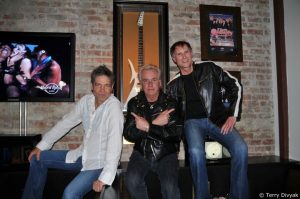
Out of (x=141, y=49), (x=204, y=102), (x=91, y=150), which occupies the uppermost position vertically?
(x=141, y=49)

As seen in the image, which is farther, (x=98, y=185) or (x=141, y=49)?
(x=141, y=49)

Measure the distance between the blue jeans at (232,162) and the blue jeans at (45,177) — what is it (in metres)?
0.82

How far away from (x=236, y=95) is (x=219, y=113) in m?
0.25

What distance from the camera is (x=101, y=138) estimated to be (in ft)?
6.46

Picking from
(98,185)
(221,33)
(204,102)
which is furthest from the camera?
(221,33)

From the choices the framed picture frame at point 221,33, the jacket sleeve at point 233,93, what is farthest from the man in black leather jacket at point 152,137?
the framed picture frame at point 221,33

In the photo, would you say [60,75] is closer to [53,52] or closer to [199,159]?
[53,52]

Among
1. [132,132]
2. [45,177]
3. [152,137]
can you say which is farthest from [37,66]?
[152,137]

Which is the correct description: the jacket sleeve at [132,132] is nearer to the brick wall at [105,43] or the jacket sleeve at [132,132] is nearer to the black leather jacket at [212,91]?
the black leather jacket at [212,91]

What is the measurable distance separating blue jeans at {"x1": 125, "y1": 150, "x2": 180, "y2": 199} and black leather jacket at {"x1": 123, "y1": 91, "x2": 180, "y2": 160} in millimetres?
59

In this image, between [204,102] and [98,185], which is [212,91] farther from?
[98,185]

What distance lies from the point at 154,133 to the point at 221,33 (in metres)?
1.93

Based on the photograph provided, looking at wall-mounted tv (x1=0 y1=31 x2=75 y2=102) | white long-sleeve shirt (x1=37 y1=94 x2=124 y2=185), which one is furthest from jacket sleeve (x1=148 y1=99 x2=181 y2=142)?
wall-mounted tv (x1=0 y1=31 x2=75 y2=102)

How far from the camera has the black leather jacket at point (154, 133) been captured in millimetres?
2104
